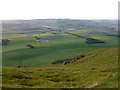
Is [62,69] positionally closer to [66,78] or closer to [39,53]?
[66,78]

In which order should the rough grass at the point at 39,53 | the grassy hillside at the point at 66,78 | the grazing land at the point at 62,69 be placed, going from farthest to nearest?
the rough grass at the point at 39,53, the grazing land at the point at 62,69, the grassy hillside at the point at 66,78

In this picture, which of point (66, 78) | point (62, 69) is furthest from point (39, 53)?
point (66, 78)

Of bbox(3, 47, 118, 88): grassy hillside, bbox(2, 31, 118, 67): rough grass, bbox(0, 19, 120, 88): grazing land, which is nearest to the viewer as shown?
bbox(3, 47, 118, 88): grassy hillside

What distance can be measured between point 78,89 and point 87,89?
1077 millimetres

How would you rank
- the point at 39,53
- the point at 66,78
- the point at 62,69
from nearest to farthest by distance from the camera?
1. the point at 66,78
2. the point at 62,69
3. the point at 39,53

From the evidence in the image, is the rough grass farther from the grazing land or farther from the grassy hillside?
the grassy hillside

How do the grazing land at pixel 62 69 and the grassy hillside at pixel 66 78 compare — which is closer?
the grassy hillside at pixel 66 78

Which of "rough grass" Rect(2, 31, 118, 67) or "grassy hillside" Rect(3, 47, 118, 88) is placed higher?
"grassy hillside" Rect(3, 47, 118, 88)

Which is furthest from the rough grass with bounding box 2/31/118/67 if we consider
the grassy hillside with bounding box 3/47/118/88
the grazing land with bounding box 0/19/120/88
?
the grassy hillside with bounding box 3/47/118/88

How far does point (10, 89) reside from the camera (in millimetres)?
15508

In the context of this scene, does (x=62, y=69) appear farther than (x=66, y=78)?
Yes

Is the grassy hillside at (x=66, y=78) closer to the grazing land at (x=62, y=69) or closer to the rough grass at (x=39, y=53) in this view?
the grazing land at (x=62, y=69)

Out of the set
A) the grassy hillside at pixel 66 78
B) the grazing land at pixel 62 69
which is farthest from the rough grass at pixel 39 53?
the grassy hillside at pixel 66 78
